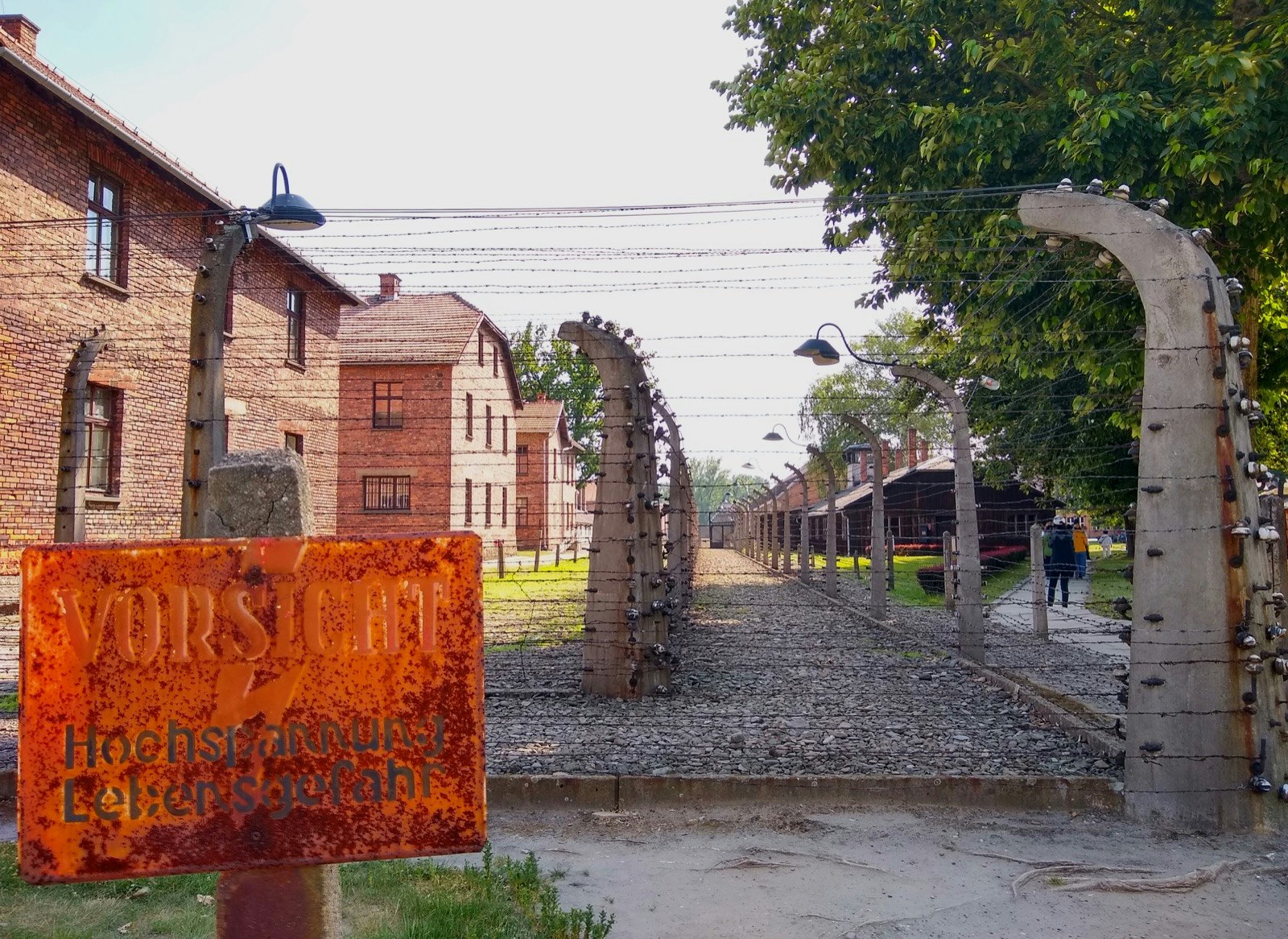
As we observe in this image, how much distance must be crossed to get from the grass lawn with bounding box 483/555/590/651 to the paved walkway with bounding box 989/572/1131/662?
16.8 ft

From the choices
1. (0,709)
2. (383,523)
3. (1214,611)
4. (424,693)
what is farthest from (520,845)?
(383,523)

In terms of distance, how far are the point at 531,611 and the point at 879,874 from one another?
1198cm

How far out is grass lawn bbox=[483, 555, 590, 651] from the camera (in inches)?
443

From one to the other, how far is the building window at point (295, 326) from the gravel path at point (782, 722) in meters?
13.0

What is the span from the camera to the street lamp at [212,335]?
6.44m

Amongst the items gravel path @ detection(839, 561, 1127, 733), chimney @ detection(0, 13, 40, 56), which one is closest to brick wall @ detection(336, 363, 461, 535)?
chimney @ detection(0, 13, 40, 56)

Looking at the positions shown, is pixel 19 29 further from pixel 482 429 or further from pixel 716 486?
pixel 482 429

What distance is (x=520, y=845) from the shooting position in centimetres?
517

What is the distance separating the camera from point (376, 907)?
414 cm

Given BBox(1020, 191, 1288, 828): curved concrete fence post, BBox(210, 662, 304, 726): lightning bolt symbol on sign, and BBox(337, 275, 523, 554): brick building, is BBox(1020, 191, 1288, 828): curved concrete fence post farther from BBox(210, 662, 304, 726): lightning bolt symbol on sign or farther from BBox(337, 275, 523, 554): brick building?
BBox(337, 275, 523, 554): brick building

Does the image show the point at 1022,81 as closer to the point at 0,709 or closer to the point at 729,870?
the point at 729,870

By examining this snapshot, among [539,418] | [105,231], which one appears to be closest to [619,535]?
[105,231]

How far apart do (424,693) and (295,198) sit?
214 inches

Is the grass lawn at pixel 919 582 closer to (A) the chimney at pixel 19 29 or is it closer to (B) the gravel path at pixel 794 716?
(B) the gravel path at pixel 794 716
